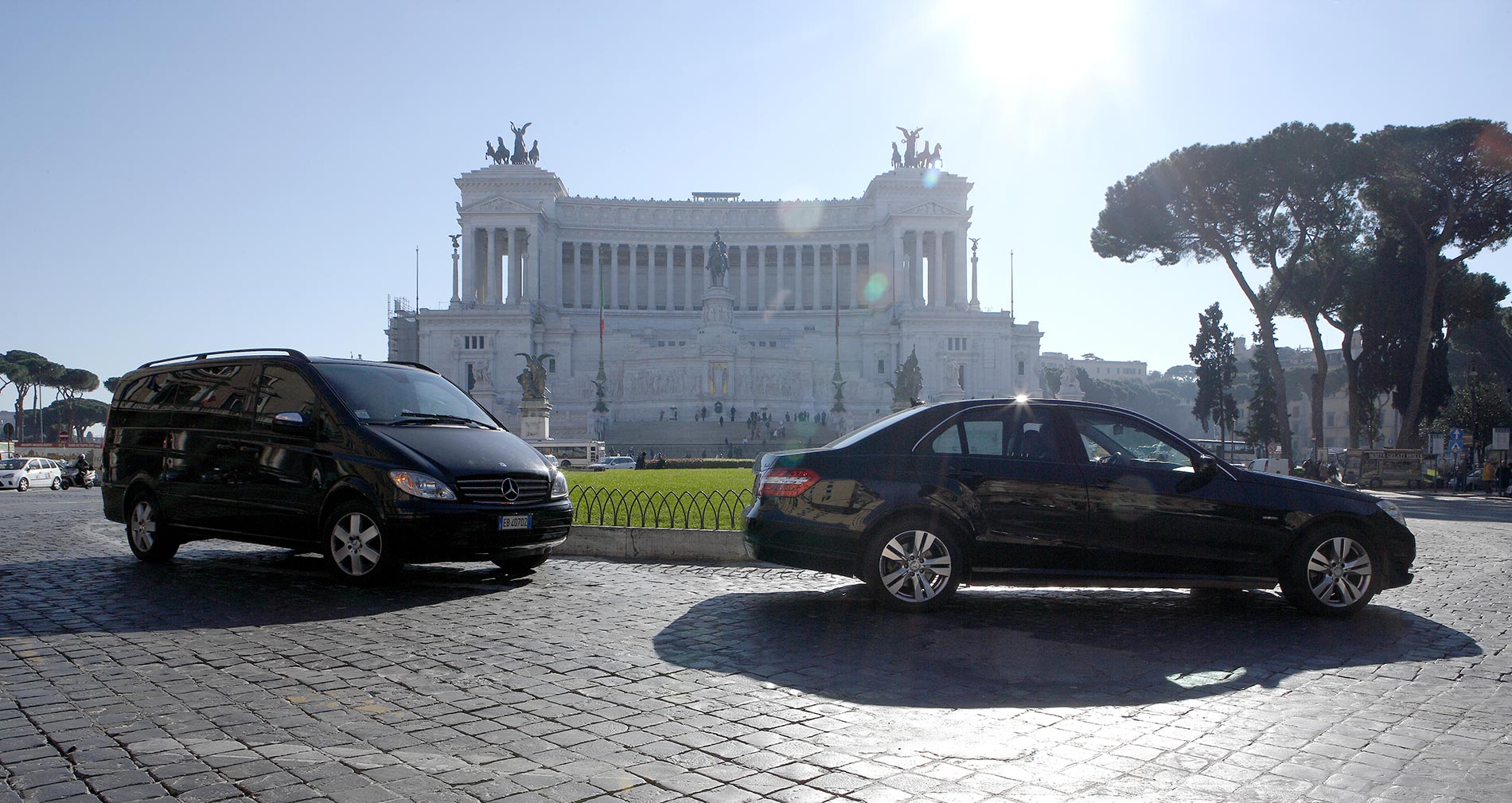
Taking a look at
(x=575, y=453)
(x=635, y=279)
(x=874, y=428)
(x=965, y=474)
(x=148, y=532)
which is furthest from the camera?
(x=635, y=279)

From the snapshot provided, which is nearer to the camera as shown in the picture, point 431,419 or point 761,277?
point 431,419

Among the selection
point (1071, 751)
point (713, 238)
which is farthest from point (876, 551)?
point (713, 238)

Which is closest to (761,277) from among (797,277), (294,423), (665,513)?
(797,277)

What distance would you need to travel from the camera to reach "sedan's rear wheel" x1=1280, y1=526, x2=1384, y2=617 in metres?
7.36

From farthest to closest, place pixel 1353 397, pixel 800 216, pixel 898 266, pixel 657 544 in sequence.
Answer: pixel 800 216
pixel 898 266
pixel 1353 397
pixel 657 544

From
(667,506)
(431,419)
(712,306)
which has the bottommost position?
(667,506)

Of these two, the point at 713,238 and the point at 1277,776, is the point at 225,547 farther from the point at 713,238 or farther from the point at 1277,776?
the point at 713,238

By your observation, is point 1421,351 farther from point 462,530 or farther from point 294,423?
point 294,423

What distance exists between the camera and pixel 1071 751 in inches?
164

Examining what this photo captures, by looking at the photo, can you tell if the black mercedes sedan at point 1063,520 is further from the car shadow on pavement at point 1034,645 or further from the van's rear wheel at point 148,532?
the van's rear wheel at point 148,532

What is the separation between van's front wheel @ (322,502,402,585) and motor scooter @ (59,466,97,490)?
3374 cm

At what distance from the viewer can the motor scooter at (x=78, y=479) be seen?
117ft

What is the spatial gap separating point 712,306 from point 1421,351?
45.1 meters

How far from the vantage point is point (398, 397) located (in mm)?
9125
